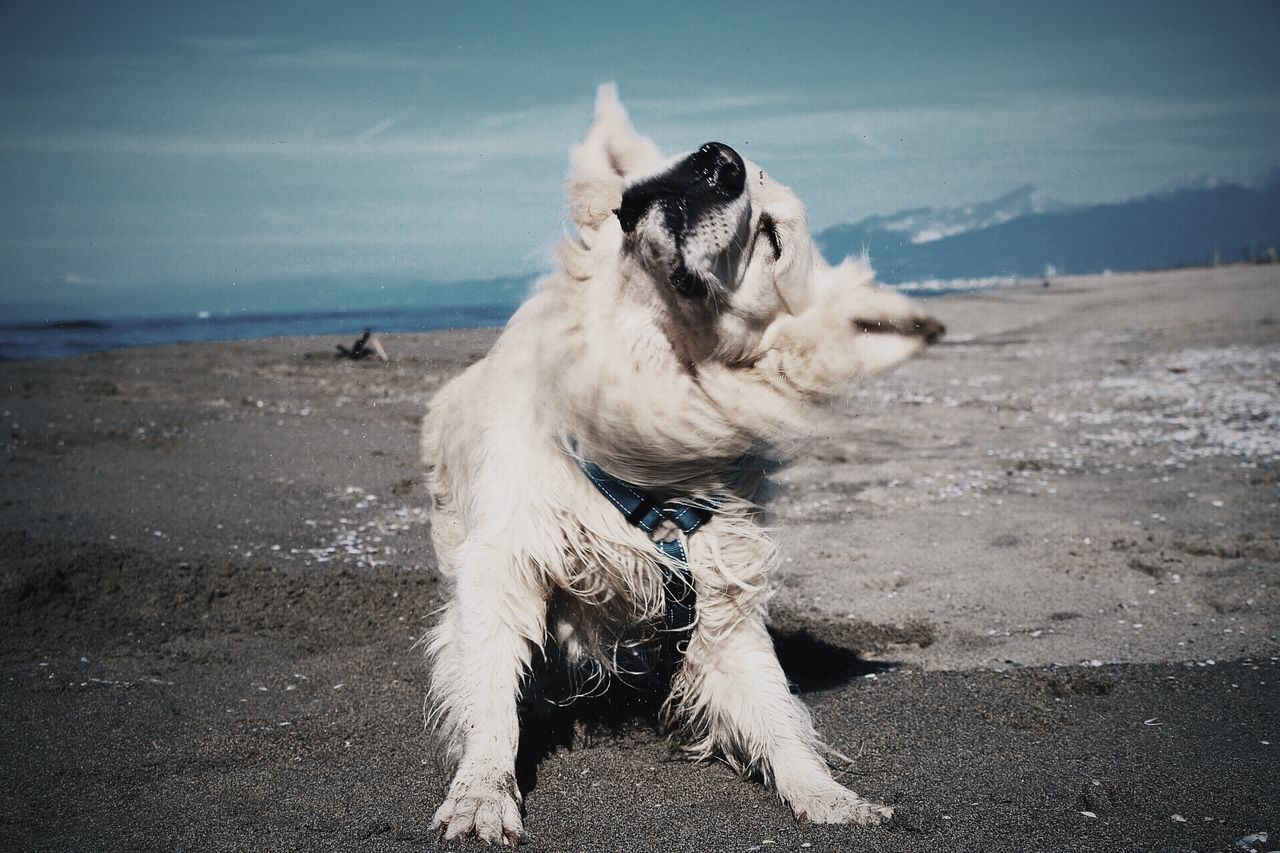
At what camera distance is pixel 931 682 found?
14.0 ft

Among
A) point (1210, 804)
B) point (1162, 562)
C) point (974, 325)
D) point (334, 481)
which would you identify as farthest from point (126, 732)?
point (974, 325)

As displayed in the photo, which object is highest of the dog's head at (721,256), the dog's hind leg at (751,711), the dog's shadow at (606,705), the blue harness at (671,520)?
the dog's head at (721,256)

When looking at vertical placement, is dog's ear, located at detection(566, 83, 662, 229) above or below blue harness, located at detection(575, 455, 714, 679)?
above

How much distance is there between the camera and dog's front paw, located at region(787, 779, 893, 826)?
9.96ft

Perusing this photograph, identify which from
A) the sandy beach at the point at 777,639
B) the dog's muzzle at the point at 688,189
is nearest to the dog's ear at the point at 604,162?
the dog's muzzle at the point at 688,189

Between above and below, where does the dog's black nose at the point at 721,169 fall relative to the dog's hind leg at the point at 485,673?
above

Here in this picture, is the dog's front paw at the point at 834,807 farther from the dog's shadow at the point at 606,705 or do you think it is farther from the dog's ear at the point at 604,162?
the dog's ear at the point at 604,162

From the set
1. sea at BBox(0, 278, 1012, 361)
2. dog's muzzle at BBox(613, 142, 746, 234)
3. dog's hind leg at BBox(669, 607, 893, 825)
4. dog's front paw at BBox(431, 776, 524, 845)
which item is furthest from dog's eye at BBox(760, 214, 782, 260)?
sea at BBox(0, 278, 1012, 361)

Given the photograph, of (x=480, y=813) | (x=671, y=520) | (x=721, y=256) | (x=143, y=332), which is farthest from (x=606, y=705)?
(x=143, y=332)

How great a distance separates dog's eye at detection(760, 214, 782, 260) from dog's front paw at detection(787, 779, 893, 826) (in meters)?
1.73

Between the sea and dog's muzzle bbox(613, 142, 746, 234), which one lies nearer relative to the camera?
dog's muzzle bbox(613, 142, 746, 234)

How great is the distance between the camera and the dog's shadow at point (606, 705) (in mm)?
3746

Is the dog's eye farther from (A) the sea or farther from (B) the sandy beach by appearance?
(A) the sea

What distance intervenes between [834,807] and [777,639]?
186 centimetres
